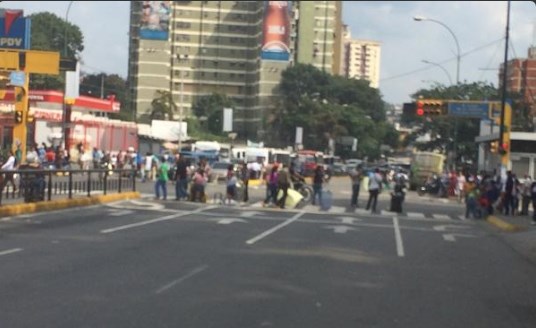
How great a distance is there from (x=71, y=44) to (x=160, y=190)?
6275 centimetres

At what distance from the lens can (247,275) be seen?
573 inches

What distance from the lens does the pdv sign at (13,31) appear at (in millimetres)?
35594

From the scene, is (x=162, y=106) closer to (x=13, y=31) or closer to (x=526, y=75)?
(x=526, y=75)

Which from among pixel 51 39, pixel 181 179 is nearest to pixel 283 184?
pixel 181 179

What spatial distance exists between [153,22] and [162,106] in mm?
19930

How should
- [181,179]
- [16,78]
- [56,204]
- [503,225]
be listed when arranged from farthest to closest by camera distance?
[181,179], [16,78], [503,225], [56,204]

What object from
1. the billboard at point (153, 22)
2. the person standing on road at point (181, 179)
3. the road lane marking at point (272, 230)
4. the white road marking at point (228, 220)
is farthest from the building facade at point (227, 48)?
the white road marking at point (228, 220)

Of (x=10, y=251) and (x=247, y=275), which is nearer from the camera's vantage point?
(x=247, y=275)

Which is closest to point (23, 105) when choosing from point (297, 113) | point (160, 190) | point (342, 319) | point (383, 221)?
point (160, 190)

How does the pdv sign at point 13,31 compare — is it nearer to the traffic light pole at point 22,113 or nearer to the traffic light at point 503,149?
the traffic light pole at point 22,113

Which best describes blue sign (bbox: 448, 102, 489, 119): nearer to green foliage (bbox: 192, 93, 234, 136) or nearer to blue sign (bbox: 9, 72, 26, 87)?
blue sign (bbox: 9, 72, 26, 87)

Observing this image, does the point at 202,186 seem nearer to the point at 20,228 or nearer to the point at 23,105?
the point at 23,105

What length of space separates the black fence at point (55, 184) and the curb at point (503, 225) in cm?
1397

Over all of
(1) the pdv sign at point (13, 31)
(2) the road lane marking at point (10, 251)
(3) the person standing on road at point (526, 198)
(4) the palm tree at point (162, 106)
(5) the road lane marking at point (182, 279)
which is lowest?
(2) the road lane marking at point (10, 251)
